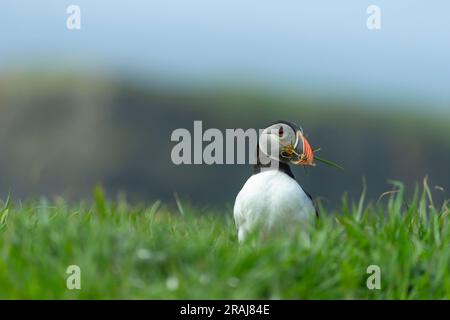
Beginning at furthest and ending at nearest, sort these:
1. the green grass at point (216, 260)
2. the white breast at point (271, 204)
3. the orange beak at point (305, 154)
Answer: the orange beak at point (305, 154) → the white breast at point (271, 204) → the green grass at point (216, 260)

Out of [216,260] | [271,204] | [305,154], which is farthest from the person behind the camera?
[305,154]

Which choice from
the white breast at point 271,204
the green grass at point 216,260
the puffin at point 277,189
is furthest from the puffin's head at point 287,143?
Result: the green grass at point 216,260

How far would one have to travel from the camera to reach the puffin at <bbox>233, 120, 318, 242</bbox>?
651cm

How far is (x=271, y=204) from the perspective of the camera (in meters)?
6.54

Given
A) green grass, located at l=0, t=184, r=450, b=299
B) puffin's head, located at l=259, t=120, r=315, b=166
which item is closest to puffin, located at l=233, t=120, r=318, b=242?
puffin's head, located at l=259, t=120, r=315, b=166

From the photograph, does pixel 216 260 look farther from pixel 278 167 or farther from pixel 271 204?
pixel 278 167

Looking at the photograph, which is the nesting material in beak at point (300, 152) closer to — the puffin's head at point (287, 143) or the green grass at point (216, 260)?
the puffin's head at point (287, 143)

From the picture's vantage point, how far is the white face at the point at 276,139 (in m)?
6.87

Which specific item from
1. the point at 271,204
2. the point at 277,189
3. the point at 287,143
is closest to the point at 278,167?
the point at 287,143

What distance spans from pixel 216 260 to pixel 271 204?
129cm

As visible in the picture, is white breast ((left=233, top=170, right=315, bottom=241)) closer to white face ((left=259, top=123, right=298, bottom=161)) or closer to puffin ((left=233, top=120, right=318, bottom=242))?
puffin ((left=233, top=120, right=318, bottom=242))

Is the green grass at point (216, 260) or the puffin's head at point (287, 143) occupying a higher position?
the puffin's head at point (287, 143)

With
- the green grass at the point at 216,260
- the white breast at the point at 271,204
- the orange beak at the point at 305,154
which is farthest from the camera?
the orange beak at the point at 305,154

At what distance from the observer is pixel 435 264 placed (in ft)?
18.8
